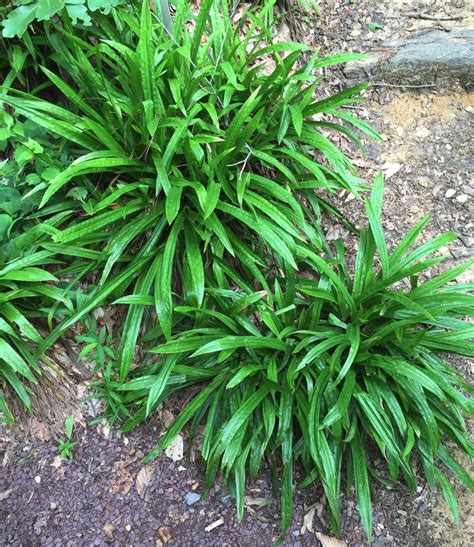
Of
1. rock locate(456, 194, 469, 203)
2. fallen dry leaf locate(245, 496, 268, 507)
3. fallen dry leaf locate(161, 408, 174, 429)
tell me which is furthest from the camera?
rock locate(456, 194, 469, 203)

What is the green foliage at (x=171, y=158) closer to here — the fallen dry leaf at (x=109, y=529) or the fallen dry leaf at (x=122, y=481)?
the fallen dry leaf at (x=122, y=481)

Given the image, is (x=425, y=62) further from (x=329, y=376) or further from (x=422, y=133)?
(x=329, y=376)

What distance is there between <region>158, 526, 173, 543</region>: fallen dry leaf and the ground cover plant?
312 mm

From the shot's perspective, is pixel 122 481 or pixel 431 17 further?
pixel 431 17

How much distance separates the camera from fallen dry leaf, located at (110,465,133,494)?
2297 millimetres

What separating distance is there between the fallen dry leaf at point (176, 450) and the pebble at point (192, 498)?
0.17m

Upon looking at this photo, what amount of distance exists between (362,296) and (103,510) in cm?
159

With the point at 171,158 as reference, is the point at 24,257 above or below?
below

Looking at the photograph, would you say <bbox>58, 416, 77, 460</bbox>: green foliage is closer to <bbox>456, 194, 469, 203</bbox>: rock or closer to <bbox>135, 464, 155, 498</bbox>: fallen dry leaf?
<bbox>135, 464, 155, 498</bbox>: fallen dry leaf

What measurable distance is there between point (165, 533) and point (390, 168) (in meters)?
2.37

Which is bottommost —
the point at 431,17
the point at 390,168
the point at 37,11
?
the point at 390,168

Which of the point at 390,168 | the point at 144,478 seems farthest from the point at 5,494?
the point at 390,168

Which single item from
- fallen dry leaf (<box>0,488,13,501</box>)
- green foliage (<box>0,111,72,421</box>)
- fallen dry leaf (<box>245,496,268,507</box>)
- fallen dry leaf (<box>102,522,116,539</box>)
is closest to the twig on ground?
→ green foliage (<box>0,111,72,421</box>)

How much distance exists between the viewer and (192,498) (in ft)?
7.53
